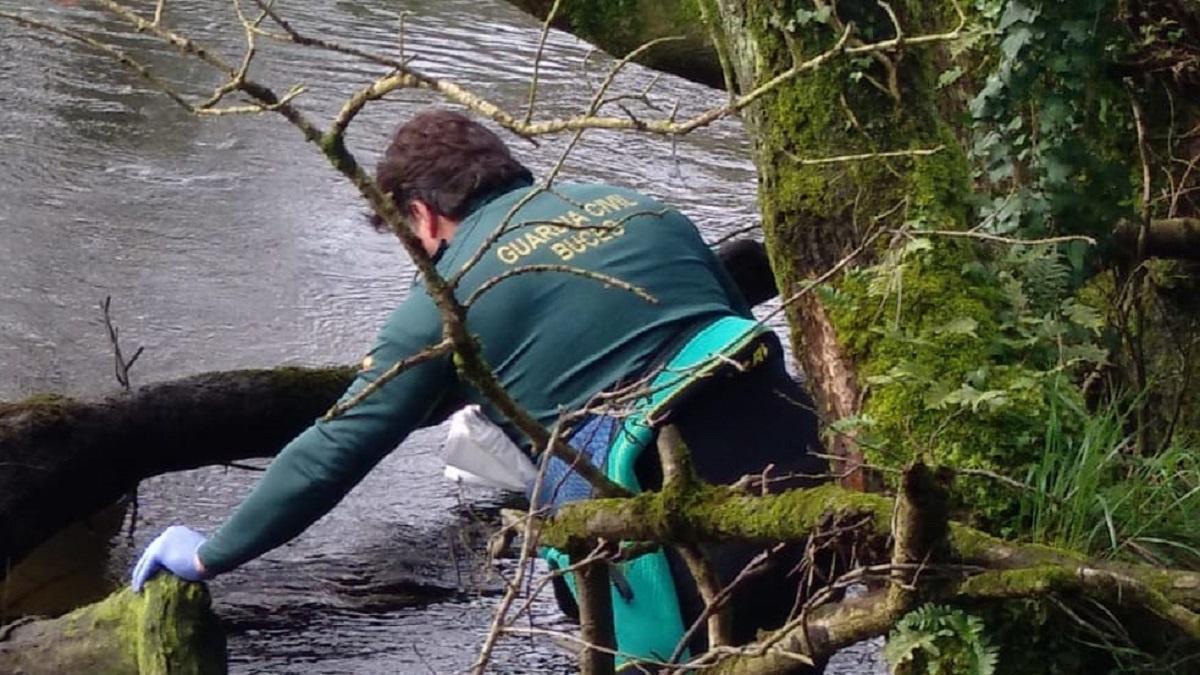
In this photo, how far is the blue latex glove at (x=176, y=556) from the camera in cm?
370

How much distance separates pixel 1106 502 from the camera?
283cm

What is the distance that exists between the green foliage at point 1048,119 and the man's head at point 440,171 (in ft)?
3.69

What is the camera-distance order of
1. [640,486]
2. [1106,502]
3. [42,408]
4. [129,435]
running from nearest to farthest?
[1106,502] < [640,486] < [42,408] < [129,435]

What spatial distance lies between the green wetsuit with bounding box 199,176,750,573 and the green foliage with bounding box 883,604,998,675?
36.3 inches

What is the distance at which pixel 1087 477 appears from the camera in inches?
113

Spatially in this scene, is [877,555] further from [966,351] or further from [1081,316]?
[1081,316]

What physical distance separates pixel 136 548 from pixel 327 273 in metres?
3.05

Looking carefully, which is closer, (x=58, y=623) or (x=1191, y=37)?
(x=58, y=623)

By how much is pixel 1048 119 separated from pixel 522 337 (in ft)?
4.70

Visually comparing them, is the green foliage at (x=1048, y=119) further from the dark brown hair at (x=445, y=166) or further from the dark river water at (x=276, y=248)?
the dark river water at (x=276, y=248)

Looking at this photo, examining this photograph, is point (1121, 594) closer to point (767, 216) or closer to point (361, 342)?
point (767, 216)

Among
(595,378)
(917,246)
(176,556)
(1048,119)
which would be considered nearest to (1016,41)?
(1048,119)

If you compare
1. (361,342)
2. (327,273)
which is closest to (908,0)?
(361,342)

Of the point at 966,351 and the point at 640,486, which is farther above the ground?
the point at 966,351
